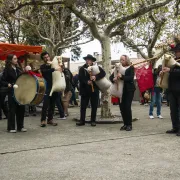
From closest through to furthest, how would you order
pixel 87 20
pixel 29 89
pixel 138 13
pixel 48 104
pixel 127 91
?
pixel 29 89
pixel 127 91
pixel 48 104
pixel 138 13
pixel 87 20

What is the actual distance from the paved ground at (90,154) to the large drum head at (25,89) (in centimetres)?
79

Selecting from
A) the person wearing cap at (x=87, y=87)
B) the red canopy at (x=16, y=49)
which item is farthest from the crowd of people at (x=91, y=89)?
the red canopy at (x=16, y=49)

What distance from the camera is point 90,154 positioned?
18.0 ft

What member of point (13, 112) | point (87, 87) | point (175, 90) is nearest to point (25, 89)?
point (13, 112)

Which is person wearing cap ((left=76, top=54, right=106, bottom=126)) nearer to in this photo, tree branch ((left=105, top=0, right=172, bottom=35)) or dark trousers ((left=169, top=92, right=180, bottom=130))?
tree branch ((left=105, top=0, right=172, bottom=35))

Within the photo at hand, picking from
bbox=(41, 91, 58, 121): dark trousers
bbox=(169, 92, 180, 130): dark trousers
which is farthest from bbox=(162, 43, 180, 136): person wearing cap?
bbox=(41, 91, 58, 121): dark trousers

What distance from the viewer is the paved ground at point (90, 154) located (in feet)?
14.3

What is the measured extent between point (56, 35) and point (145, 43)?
5.93 metres

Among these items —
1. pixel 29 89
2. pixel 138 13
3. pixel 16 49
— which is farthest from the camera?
pixel 16 49

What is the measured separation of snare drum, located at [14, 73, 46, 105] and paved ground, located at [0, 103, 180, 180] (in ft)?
2.53

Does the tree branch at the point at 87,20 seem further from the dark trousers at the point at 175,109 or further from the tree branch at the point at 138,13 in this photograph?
the dark trousers at the point at 175,109

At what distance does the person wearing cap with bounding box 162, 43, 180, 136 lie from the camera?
7.21 meters

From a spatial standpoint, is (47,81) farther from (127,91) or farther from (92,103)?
(127,91)

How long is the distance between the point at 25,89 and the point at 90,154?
9.34 ft
